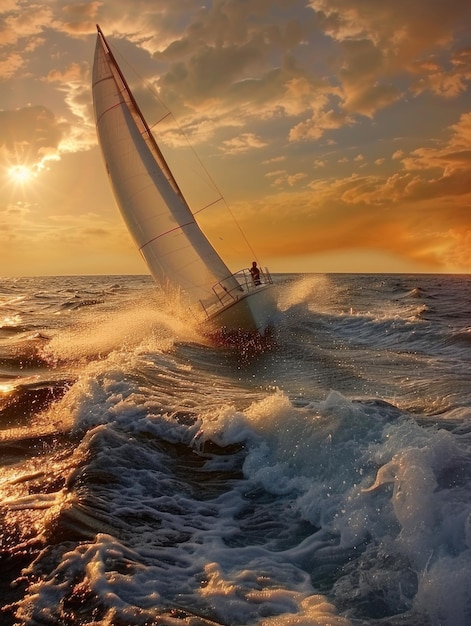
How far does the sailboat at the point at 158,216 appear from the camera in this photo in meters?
20.3

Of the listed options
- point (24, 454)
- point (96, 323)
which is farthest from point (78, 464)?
point (96, 323)

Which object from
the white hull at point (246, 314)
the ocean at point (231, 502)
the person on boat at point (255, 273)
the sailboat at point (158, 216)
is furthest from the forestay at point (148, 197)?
the ocean at point (231, 502)

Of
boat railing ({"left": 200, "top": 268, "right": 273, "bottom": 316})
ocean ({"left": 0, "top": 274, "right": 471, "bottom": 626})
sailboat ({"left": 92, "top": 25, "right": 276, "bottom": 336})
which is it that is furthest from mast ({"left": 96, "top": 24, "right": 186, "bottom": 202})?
ocean ({"left": 0, "top": 274, "right": 471, "bottom": 626})

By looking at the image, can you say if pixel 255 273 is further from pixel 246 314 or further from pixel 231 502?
pixel 231 502

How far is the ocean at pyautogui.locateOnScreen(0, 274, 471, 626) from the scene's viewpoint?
423 centimetres

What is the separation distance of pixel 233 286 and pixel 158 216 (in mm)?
4275

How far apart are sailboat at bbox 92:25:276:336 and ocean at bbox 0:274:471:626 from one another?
760cm

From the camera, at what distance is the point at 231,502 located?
20.9 feet

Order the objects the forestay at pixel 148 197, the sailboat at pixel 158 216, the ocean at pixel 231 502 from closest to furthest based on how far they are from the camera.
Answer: the ocean at pixel 231 502
the sailboat at pixel 158 216
the forestay at pixel 148 197

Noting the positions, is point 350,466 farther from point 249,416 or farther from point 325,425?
point 249,416

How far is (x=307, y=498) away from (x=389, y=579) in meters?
1.73

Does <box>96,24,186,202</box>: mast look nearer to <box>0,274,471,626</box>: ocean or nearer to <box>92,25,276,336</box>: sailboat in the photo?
<box>92,25,276,336</box>: sailboat

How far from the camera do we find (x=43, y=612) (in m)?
3.99

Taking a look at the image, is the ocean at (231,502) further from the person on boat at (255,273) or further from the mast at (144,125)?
the mast at (144,125)
